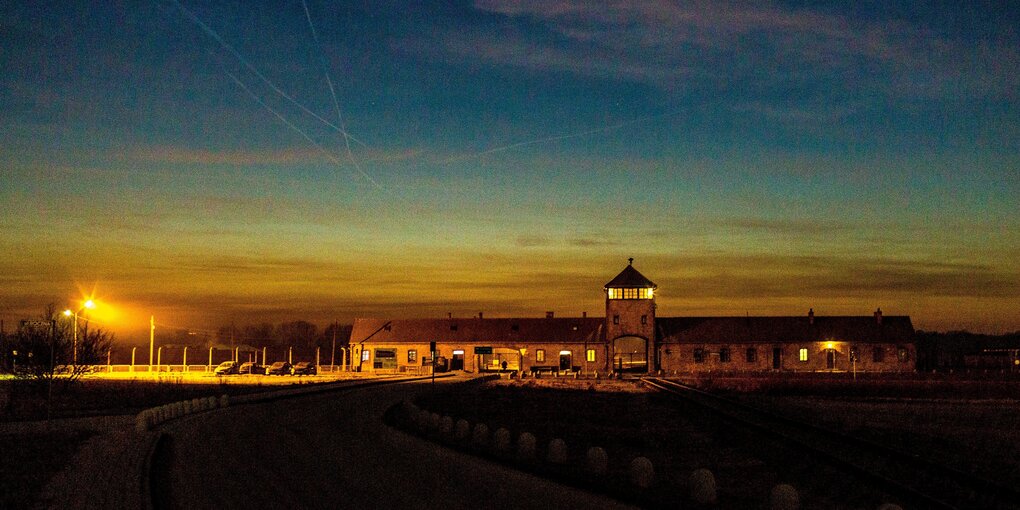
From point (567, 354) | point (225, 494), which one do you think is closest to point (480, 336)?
point (567, 354)

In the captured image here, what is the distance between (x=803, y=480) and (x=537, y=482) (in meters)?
6.06

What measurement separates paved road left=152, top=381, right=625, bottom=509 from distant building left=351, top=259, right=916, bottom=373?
203ft

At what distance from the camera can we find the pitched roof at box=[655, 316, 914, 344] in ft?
307

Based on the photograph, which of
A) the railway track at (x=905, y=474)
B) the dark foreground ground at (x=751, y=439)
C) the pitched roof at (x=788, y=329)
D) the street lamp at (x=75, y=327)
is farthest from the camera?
the pitched roof at (x=788, y=329)

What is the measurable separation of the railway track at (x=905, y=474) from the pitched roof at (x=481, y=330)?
66.5 m

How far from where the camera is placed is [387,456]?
Result: 24.5 m

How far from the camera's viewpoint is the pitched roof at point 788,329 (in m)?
93.4

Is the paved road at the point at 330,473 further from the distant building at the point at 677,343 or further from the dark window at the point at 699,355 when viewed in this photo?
the dark window at the point at 699,355

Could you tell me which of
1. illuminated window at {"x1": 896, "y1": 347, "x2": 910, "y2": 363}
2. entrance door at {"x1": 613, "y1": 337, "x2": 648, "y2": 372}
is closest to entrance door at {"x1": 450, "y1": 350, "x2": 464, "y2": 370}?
entrance door at {"x1": 613, "y1": 337, "x2": 648, "y2": 372}

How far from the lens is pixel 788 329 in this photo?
9494cm

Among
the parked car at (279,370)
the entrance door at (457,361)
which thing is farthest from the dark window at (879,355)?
the parked car at (279,370)

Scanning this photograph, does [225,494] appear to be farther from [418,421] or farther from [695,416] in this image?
[695,416]

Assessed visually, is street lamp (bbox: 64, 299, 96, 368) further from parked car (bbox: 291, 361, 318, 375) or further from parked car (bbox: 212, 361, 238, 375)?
parked car (bbox: 291, 361, 318, 375)

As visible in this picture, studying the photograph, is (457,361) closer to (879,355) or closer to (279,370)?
(279,370)
